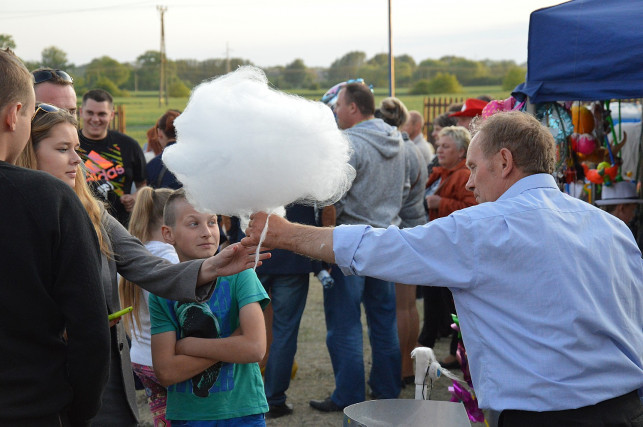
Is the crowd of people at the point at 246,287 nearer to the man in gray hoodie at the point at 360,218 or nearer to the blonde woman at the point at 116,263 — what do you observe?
the blonde woman at the point at 116,263

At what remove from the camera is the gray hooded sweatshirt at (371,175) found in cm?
459

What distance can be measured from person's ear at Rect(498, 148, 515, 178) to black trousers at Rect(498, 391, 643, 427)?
712 millimetres

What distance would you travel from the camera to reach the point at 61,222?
1712 millimetres

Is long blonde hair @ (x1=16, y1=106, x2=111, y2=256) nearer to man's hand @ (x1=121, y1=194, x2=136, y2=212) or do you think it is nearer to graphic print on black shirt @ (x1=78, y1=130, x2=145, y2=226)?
graphic print on black shirt @ (x1=78, y1=130, x2=145, y2=226)

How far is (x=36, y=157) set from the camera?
86.6 inches

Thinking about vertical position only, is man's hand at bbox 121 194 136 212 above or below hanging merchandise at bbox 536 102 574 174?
below

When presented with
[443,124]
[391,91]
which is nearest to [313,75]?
[391,91]

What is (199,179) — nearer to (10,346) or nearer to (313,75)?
(10,346)

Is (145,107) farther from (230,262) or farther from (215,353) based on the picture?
(230,262)

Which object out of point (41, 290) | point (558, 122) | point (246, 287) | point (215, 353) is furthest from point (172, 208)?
point (558, 122)

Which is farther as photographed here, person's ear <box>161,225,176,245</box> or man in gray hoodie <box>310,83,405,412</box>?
man in gray hoodie <box>310,83,405,412</box>

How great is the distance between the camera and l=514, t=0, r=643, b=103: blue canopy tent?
11.3 feet

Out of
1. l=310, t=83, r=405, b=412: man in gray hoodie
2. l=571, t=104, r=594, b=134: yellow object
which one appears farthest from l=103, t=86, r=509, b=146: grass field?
l=571, t=104, r=594, b=134: yellow object

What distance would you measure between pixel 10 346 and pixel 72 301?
17 cm
